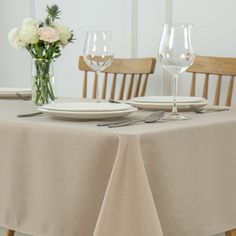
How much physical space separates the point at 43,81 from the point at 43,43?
4.7 inches

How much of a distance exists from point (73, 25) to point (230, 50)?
124 centimetres

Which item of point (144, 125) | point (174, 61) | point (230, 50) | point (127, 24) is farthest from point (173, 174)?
point (127, 24)

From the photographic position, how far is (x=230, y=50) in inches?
123

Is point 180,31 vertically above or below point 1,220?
above

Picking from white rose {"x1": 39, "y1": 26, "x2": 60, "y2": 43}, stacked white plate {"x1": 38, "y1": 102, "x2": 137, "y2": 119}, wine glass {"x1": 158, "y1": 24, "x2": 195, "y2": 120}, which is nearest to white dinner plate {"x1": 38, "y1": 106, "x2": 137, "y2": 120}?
stacked white plate {"x1": 38, "y1": 102, "x2": 137, "y2": 119}

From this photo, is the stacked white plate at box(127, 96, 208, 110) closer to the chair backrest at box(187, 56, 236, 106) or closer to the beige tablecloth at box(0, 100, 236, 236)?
the beige tablecloth at box(0, 100, 236, 236)

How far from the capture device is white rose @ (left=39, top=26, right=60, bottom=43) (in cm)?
189

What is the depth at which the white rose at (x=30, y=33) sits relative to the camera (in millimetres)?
1903

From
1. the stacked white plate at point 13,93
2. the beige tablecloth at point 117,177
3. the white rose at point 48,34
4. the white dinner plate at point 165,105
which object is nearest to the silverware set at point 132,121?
the beige tablecloth at point 117,177

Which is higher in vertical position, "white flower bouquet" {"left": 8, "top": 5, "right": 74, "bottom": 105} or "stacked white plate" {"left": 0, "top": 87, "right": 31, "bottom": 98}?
"white flower bouquet" {"left": 8, "top": 5, "right": 74, "bottom": 105}

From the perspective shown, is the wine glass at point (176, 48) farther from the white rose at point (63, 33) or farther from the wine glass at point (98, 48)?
the white rose at point (63, 33)

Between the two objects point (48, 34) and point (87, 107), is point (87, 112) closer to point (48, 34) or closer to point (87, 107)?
point (87, 107)

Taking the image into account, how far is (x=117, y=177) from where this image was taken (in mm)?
1284

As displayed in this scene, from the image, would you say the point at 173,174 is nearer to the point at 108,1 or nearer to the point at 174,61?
the point at 174,61
